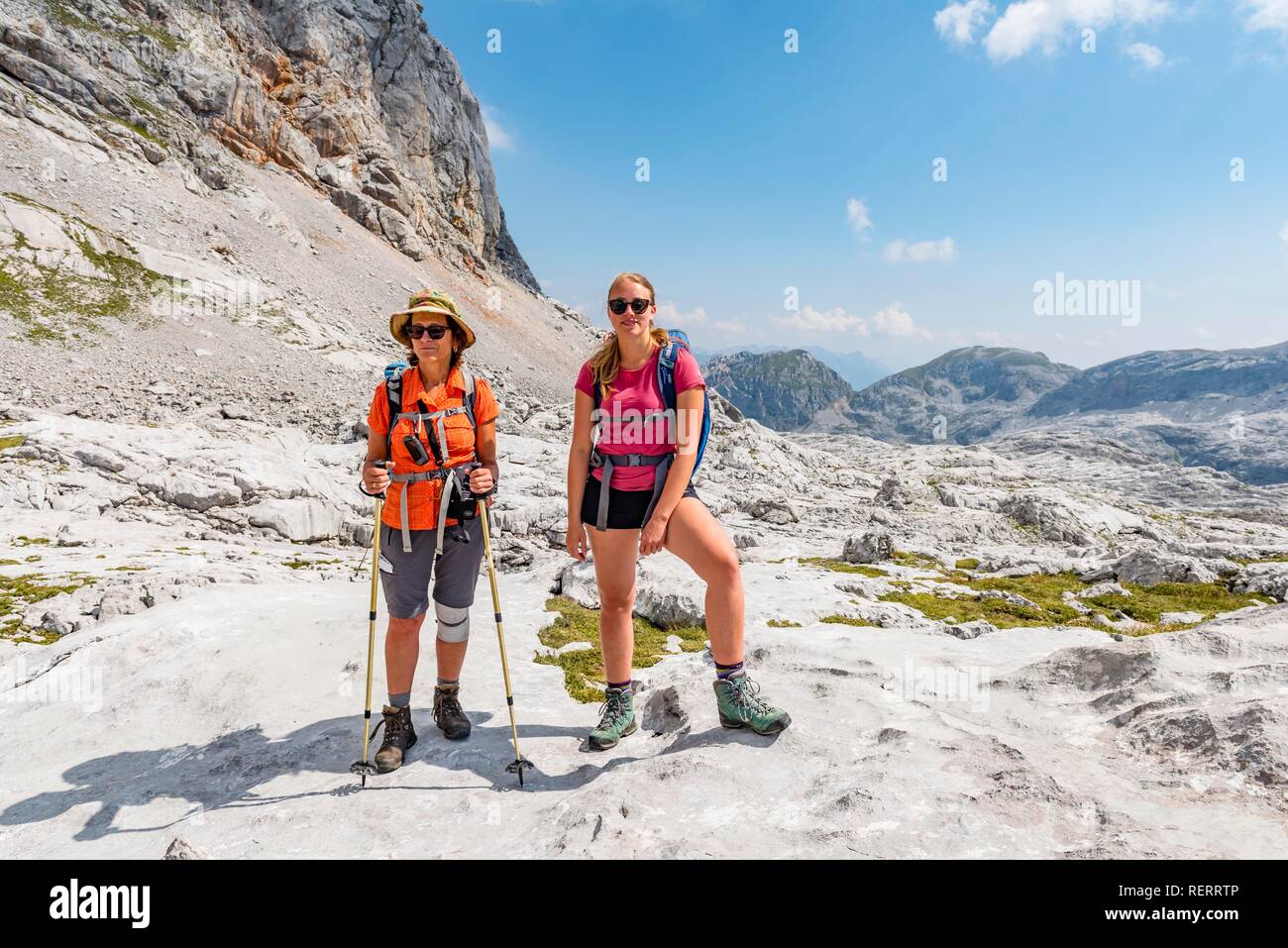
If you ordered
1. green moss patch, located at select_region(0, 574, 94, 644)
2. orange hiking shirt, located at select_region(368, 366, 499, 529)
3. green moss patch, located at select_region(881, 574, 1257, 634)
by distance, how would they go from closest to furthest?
orange hiking shirt, located at select_region(368, 366, 499, 529), green moss patch, located at select_region(0, 574, 94, 644), green moss patch, located at select_region(881, 574, 1257, 634)

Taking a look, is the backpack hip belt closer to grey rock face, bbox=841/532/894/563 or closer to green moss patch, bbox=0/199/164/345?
grey rock face, bbox=841/532/894/563

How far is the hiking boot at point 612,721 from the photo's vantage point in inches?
247

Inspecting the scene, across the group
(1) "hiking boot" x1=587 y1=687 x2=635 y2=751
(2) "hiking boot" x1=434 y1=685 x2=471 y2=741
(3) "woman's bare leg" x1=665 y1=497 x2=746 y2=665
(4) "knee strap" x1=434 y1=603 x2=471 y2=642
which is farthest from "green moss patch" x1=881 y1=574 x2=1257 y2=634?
(4) "knee strap" x1=434 y1=603 x2=471 y2=642

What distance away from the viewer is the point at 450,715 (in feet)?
21.4

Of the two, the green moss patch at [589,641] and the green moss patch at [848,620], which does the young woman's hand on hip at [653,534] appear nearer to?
the green moss patch at [589,641]

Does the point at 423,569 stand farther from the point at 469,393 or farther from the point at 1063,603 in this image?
the point at 1063,603

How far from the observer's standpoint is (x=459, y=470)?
19.5 ft

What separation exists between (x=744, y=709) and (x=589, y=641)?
5.57m

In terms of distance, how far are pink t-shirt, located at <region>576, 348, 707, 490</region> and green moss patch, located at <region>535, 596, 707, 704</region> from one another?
3.87 meters

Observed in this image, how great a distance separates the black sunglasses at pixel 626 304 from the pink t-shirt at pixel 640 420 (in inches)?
17.5

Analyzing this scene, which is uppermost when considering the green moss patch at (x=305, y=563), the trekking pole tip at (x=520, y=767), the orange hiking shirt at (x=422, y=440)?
the orange hiking shirt at (x=422, y=440)

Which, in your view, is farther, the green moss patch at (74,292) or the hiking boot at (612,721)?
the green moss patch at (74,292)

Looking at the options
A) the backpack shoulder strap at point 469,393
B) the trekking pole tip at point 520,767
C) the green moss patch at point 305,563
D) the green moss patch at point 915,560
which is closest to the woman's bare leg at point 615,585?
the trekking pole tip at point 520,767

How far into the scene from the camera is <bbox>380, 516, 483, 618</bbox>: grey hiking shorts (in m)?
5.87
